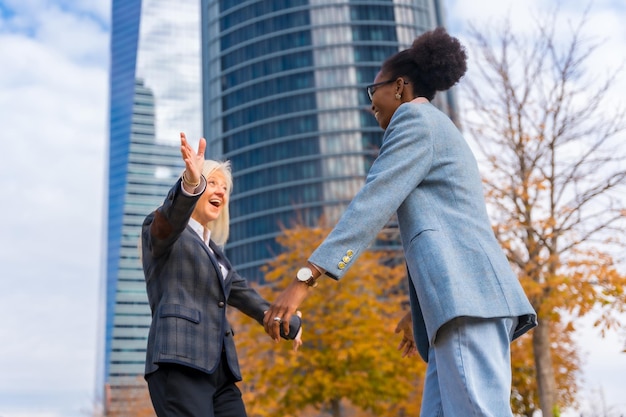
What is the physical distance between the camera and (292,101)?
8919cm

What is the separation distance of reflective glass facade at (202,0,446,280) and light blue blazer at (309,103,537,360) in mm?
78844

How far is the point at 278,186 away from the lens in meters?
86.4

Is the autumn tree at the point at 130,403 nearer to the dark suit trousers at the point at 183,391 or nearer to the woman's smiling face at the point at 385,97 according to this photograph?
the dark suit trousers at the point at 183,391

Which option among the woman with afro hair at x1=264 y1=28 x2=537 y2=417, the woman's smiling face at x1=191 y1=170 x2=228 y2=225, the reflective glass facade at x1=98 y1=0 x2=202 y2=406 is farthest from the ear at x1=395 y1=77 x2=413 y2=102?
the reflective glass facade at x1=98 y1=0 x2=202 y2=406

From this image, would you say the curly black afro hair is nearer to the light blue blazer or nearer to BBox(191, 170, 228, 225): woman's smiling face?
the light blue blazer

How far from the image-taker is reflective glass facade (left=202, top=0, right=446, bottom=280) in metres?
85.8

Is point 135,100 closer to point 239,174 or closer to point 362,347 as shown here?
point 239,174

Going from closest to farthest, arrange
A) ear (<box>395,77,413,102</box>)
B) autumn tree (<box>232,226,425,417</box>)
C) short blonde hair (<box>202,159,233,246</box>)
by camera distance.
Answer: ear (<box>395,77,413,102</box>) < short blonde hair (<box>202,159,233,246</box>) < autumn tree (<box>232,226,425,417</box>)

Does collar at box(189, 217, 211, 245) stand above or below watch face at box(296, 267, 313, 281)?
above

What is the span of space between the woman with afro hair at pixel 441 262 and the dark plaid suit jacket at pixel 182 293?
1.88ft

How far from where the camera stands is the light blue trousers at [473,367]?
238 cm

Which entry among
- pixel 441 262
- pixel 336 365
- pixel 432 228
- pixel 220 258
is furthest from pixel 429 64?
pixel 336 365

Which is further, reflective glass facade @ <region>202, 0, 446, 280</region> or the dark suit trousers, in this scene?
reflective glass facade @ <region>202, 0, 446, 280</region>

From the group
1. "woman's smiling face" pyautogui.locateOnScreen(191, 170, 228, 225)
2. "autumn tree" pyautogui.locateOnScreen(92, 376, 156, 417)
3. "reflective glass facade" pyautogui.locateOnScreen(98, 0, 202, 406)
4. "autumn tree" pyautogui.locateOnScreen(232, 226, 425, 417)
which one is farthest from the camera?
"reflective glass facade" pyautogui.locateOnScreen(98, 0, 202, 406)
